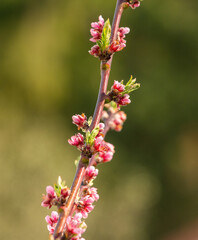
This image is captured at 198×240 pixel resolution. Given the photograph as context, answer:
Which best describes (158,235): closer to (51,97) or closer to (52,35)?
(51,97)

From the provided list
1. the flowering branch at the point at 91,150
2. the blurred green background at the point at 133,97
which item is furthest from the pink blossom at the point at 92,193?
the blurred green background at the point at 133,97

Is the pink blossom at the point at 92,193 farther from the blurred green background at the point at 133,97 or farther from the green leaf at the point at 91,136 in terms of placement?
the blurred green background at the point at 133,97

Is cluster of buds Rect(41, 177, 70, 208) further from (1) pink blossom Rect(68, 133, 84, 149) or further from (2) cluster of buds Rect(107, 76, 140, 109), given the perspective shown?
→ (2) cluster of buds Rect(107, 76, 140, 109)

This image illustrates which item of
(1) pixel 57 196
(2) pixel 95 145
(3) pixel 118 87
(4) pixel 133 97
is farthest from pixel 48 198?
(4) pixel 133 97

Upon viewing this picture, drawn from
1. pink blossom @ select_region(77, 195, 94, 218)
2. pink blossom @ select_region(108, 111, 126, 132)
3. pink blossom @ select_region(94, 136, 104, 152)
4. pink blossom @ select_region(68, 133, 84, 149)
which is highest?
pink blossom @ select_region(108, 111, 126, 132)

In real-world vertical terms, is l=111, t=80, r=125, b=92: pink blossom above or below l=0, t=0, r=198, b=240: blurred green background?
below

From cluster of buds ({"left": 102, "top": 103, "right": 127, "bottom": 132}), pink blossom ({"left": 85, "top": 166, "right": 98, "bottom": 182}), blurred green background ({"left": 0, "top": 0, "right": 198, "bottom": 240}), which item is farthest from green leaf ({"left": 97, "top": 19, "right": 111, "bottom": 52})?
blurred green background ({"left": 0, "top": 0, "right": 198, "bottom": 240})
